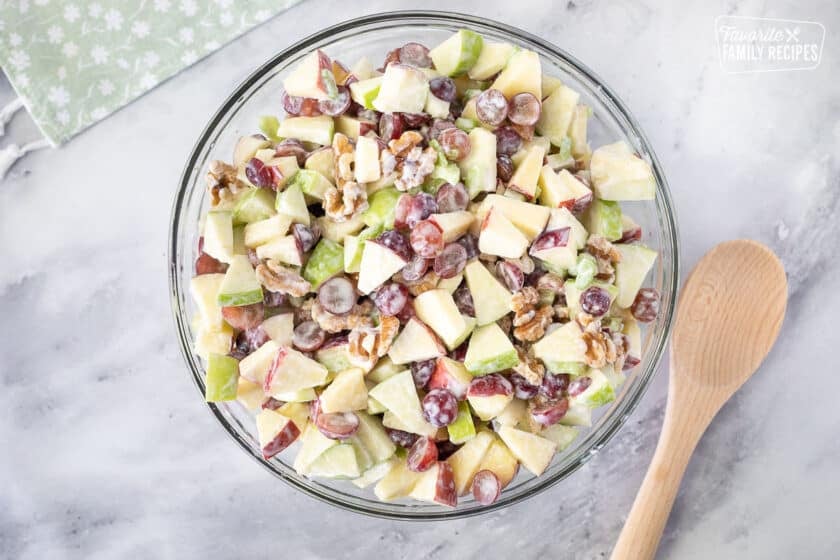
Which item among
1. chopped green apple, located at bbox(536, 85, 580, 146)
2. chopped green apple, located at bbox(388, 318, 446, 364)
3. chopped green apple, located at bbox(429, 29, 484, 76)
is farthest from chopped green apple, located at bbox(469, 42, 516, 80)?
chopped green apple, located at bbox(388, 318, 446, 364)

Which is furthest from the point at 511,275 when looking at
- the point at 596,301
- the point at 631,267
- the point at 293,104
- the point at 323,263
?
the point at 293,104

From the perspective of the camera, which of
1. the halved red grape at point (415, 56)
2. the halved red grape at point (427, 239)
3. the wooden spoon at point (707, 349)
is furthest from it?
the wooden spoon at point (707, 349)

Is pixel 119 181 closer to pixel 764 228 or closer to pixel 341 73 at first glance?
pixel 341 73

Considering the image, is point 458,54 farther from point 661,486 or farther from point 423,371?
point 661,486

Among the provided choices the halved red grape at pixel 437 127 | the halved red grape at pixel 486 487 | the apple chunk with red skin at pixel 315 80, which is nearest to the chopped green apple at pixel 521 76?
the halved red grape at pixel 437 127

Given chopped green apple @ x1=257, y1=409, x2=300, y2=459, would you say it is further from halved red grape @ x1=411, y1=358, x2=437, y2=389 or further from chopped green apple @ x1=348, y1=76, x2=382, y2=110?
chopped green apple @ x1=348, y1=76, x2=382, y2=110

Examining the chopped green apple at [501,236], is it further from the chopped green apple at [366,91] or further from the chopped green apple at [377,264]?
the chopped green apple at [366,91]
